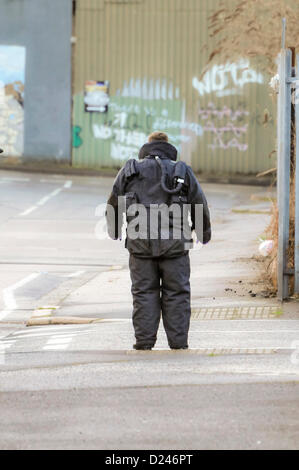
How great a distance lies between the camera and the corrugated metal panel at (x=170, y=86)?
102 ft

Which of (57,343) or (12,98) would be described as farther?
(12,98)

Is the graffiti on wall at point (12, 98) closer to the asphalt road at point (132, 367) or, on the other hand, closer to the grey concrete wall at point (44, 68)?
the grey concrete wall at point (44, 68)

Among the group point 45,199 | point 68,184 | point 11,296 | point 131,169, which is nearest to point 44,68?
point 68,184

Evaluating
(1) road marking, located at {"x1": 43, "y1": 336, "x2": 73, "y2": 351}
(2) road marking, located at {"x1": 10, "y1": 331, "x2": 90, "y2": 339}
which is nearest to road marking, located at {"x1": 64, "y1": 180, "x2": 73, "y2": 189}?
(2) road marking, located at {"x1": 10, "y1": 331, "x2": 90, "y2": 339}

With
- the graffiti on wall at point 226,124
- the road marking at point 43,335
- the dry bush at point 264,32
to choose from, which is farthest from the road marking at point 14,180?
the road marking at point 43,335

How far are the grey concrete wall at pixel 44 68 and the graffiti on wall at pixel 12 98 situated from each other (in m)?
0.15

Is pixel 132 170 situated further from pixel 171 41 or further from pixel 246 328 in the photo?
pixel 171 41

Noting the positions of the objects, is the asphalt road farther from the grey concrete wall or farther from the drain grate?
the grey concrete wall

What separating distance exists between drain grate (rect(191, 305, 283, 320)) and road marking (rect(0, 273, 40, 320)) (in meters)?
2.21

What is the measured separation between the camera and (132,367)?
775cm

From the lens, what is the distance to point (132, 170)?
8.27m

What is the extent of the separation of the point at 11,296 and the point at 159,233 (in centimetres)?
515

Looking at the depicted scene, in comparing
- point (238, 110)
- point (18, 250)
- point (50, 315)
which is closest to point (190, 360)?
point (50, 315)

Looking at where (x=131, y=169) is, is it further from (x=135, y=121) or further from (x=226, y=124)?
(x=135, y=121)
